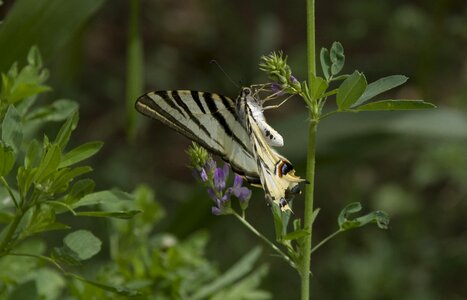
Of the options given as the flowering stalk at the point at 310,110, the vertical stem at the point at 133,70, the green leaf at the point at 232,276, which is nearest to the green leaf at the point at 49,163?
the flowering stalk at the point at 310,110

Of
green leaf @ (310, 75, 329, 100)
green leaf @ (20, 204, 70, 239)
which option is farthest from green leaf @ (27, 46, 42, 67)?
green leaf @ (310, 75, 329, 100)

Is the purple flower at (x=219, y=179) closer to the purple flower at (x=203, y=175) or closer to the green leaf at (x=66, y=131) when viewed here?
the purple flower at (x=203, y=175)

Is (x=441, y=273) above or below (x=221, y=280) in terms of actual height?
below

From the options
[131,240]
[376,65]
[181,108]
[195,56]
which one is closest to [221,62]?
[195,56]

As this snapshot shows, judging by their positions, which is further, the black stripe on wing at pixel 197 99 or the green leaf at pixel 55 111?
the green leaf at pixel 55 111

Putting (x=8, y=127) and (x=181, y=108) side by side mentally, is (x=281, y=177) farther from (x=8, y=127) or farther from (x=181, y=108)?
(x=8, y=127)

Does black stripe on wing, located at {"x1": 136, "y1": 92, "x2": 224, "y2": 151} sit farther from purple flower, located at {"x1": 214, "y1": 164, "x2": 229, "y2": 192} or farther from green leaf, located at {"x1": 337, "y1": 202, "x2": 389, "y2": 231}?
green leaf, located at {"x1": 337, "y1": 202, "x2": 389, "y2": 231}

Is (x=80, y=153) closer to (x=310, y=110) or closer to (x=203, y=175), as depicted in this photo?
(x=203, y=175)
